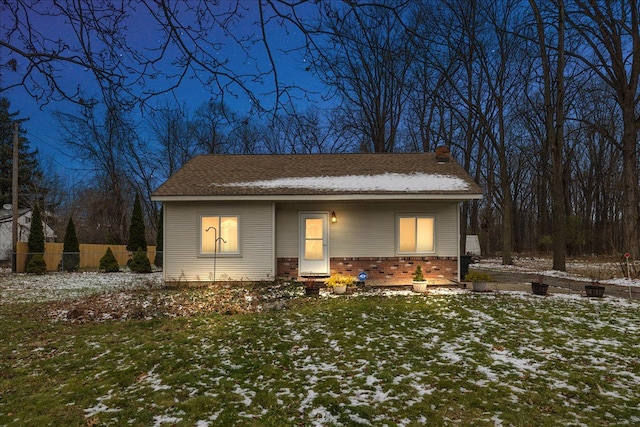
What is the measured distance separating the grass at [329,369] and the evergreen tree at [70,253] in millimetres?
12025

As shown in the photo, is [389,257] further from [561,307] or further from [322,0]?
[322,0]

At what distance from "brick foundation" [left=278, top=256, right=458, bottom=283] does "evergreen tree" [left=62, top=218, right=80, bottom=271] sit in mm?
13363

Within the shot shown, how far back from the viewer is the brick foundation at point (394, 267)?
38.3ft

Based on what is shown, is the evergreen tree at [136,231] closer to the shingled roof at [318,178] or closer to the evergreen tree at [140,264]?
the evergreen tree at [140,264]

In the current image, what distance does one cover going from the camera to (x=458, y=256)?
460 inches

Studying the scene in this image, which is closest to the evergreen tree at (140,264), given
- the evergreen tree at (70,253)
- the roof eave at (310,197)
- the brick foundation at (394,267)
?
the evergreen tree at (70,253)

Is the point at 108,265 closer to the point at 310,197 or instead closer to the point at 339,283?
the point at 310,197

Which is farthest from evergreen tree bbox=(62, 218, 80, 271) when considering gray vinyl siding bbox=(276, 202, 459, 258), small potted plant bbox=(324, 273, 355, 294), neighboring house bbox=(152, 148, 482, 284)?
small potted plant bbox=(324, 273, 355, 294)

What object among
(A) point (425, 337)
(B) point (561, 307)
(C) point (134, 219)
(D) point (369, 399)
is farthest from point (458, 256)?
(C) point (134, 219)

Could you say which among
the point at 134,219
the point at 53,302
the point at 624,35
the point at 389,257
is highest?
the point at 624,35

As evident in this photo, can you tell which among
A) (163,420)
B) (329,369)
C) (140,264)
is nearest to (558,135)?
(329,369)

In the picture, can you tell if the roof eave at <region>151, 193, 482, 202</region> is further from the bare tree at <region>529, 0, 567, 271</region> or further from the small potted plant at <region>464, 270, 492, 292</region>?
the bare tree at <region>529, 0, 567, 271</region>

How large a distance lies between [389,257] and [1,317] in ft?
33.7

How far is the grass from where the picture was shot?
356 centimetres
